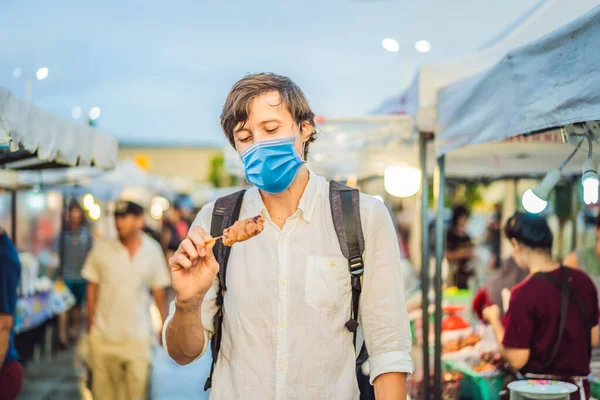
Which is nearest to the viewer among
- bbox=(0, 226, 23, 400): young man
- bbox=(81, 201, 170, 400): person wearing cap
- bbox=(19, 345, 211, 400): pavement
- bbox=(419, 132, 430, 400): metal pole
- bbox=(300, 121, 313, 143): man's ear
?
bbox=(300, 121, 313, 143): man's ear

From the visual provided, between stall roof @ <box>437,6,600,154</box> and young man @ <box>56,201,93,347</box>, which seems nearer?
stall roof @ <box>437,6,600,154</box>

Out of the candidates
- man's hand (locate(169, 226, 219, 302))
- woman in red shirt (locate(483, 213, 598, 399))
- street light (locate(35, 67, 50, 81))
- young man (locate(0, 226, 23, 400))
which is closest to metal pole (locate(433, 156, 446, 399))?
woman in red shirt (locate(483, 213, 598, 399))

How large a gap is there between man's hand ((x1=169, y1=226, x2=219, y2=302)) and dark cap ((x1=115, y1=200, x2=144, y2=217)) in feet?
16.7

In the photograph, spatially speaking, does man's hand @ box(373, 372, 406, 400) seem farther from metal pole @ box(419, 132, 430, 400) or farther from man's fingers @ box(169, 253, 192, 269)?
metal pole @ box(419, 132, 430, 400)

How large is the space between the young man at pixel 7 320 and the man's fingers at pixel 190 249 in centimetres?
286

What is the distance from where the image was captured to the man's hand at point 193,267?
7.27 feet

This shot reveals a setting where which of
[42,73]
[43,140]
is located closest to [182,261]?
[43,140]

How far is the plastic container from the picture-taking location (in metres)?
5.46

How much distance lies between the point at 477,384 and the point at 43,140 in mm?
3790

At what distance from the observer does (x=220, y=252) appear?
2.60 meters

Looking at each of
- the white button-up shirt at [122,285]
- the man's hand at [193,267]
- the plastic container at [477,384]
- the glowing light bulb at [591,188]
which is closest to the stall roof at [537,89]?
the glowing light bulb at [591,188]

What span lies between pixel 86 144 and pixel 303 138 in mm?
3032

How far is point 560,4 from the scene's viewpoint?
448 centimetres

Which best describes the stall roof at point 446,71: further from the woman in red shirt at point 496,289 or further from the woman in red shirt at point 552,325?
the woman in red shirt at point 496,289
